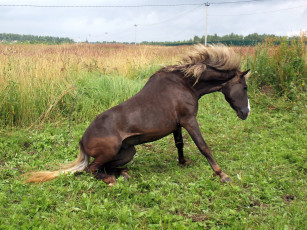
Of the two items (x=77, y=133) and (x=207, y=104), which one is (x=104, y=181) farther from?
(x=207, y=104)

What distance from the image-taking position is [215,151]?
5047 millimetres

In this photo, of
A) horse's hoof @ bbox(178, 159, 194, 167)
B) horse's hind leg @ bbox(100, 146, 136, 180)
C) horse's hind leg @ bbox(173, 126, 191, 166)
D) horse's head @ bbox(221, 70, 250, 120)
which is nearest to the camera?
horse's hind leg @ bbox(100, 146, 136, 180)

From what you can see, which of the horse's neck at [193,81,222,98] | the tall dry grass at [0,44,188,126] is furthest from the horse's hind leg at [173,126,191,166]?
the tall dry grass at [0,44,188,126]

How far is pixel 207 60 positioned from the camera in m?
4.07

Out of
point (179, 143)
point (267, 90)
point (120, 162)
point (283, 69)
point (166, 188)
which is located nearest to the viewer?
point (166, 188)

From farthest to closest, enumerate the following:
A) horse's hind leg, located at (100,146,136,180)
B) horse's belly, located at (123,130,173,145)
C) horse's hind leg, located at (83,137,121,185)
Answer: horse's hind leg, located at (100,146,136,180)
horse's belly, located at (123,130,173,145)
horse's hind leg, located at (83,137,121,185)

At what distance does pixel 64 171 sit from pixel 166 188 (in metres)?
1.39

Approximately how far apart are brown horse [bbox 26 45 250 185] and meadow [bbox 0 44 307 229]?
0.88ft

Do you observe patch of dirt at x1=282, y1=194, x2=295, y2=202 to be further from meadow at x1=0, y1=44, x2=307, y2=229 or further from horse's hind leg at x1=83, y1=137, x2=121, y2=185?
horse's hind leg at x1=83, y1=137, x2=121, y2=185

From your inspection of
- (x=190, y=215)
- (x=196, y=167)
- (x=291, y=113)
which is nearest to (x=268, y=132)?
(x=291, y=113)

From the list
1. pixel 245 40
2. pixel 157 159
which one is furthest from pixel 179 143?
pixel 245 40

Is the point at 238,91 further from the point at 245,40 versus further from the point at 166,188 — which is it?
the point at 245,40

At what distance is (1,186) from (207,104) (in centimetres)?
582

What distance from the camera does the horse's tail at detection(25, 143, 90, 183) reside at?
12.1ft
